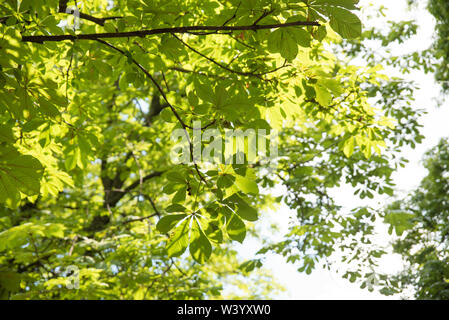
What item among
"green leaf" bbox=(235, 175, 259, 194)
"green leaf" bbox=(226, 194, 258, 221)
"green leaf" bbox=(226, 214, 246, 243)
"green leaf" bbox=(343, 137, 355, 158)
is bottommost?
"green leaf" bbox=(226, 214, 246, 243)

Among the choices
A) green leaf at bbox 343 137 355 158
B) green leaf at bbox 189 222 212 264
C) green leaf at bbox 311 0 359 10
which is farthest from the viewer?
green leaf at bbox 343 137 355 158

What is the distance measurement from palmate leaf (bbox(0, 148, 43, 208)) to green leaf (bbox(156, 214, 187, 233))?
424mm

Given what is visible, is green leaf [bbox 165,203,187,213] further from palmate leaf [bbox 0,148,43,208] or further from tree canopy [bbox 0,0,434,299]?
palmate leaf [bbox 0,148,43,208]

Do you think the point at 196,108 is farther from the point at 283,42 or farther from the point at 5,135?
the point at 5,135

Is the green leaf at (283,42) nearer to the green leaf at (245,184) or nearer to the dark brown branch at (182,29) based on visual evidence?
the dark brown branch at (182,29)

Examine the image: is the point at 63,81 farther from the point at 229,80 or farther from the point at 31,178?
the point at 31,178

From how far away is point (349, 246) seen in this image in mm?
4484

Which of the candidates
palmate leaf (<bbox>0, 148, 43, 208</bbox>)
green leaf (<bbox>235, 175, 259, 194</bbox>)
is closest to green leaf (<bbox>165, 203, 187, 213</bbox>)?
green leaf (<bbox>235, 175, 259, 194</bbox>)

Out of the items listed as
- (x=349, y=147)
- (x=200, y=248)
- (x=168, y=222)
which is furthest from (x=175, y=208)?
(x=349, y=147)

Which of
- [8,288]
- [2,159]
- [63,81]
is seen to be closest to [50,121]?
[63,81]

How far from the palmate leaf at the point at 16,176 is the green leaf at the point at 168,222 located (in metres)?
0.42

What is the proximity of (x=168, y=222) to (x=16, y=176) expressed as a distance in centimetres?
53

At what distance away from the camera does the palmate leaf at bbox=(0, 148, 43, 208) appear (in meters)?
1.09

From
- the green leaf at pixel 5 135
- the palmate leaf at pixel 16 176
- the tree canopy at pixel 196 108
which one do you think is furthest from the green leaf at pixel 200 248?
the green leaf at pixel 5 135
